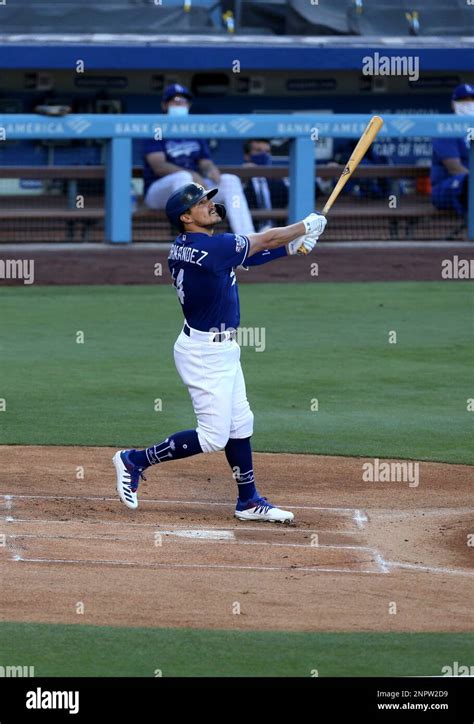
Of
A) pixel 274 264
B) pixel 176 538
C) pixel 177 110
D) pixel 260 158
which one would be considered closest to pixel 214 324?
pixel 176 538

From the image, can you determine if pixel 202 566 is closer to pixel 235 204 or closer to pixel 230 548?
pixel 230 548

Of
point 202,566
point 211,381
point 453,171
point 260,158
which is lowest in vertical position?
point 202,566

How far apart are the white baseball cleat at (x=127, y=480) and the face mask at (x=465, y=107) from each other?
1270cm

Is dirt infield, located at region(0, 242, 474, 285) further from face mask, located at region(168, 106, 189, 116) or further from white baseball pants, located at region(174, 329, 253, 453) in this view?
white baseball pants, located at region(174, 329, 253, 453)

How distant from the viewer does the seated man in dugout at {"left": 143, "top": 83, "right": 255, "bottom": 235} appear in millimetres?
17625

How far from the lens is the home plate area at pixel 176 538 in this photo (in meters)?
6.95

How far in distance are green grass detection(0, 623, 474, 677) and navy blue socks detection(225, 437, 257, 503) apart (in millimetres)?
2127

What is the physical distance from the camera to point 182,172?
1738 centimetres

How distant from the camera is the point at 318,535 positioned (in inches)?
297

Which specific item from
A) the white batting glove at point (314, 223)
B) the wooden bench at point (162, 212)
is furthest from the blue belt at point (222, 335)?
the wooden bench at point (162, 212)

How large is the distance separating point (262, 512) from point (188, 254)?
1521mm

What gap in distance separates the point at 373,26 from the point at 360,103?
4.88ft

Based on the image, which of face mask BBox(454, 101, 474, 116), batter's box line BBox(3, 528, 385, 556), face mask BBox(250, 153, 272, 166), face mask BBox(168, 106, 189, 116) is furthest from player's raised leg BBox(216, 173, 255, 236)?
batter's box line BBox(3, 528, 385, 556)
